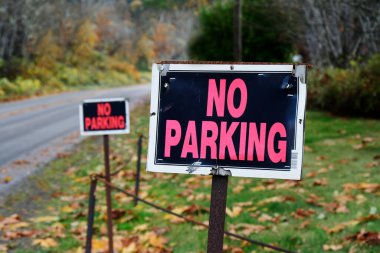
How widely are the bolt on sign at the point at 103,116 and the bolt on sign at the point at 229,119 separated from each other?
284 centimetres

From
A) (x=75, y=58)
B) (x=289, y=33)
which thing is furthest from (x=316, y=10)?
(x=75, y=58)

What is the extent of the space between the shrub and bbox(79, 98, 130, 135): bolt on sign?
9677 mm

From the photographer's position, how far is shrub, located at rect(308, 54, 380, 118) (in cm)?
1319

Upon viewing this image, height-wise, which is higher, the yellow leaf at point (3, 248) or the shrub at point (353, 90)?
the shrub at point (353, 90)

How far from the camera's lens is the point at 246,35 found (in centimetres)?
2472

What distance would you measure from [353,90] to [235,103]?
41.2 ft

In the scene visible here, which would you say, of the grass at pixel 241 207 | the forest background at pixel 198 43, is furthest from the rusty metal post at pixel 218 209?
the forest background at pixel 198 43

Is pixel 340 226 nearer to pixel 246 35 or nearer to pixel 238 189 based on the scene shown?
pixel 238 189

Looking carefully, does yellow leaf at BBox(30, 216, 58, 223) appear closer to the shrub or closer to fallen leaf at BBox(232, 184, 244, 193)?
fallen leaf at BBox(232, 184, 244, 193)

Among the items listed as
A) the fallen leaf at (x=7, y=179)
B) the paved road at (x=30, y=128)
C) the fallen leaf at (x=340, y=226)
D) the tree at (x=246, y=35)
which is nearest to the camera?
the fallen leaf at (x=340, y=226)

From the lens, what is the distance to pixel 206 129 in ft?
7.05

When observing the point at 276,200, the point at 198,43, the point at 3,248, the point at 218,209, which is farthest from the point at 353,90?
the point at 198,43

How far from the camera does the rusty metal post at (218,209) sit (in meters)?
2.11

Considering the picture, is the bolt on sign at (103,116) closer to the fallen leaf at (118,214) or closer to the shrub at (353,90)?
the fallen leaf at (118,214)
